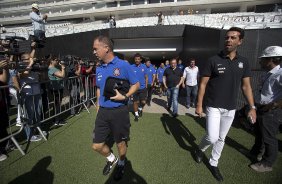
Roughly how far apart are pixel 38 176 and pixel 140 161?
6.08ft

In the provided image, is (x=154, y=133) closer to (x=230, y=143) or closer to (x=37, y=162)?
(x=230, y=143)

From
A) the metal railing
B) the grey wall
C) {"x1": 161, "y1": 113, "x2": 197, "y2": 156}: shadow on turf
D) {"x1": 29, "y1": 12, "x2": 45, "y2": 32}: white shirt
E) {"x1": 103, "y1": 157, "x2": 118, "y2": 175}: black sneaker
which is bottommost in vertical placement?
{"x1": 161, "y1": 113, "x2": 197, "y2": 156}: shadow on turf

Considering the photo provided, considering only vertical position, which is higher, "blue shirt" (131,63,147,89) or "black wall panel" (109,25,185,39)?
"black wall panel" (109,25,185,39)

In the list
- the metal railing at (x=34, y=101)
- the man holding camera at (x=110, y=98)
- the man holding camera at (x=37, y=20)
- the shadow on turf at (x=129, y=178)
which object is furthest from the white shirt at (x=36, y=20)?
the shadow on turf at (x=129, y=178)

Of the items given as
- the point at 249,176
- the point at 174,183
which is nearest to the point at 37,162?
the point at 174,183

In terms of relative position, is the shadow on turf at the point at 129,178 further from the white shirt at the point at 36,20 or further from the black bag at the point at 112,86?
the white shirt at the point at 36,20

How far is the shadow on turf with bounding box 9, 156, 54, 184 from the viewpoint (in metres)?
3.17

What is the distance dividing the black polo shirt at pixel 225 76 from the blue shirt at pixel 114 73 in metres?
1.25

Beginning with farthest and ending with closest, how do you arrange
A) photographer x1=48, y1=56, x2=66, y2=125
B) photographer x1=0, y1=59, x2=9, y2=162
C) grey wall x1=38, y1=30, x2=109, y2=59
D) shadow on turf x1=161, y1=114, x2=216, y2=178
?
grey wall x1=38, y1=30, x2=109, y2=59
photographer x1=48, y1=56, x2=66, y2=125
shadow on turf x1=161, y1=114, x2=216, y2=178
photographer x1=0, y1=59, x2=9, y2=162

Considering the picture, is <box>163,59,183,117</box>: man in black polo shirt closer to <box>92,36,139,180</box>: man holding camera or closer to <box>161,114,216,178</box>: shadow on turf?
<box>161,114,216,178</box>: shadow on turf

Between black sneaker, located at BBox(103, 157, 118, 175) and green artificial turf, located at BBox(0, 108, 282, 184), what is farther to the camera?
black sneaker, located at BBox(103, 157, 118, 175)

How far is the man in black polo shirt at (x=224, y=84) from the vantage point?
2.96m

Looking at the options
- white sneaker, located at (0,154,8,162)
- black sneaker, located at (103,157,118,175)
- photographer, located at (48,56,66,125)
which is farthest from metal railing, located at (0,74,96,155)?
Answer: black sneaker, located at (103,157,118,175)

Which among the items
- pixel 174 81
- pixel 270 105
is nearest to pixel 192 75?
pixel 174 81
